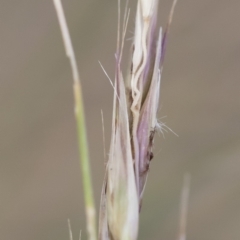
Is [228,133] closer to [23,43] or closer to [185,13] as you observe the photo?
[185,13]

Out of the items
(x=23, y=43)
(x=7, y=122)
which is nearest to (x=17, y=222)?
(x=7, y=122)

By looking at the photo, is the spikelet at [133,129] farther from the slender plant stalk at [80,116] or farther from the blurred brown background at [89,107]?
the blurred brown background at [89,107]

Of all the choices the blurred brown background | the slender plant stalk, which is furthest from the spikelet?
the blurred brown background

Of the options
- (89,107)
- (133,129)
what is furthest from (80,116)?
(89,107)

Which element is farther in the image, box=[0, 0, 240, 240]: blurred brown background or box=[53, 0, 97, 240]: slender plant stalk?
box=[0, 0, 240, 240]: blurred brown background

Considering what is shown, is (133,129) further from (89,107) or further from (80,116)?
(89,107)

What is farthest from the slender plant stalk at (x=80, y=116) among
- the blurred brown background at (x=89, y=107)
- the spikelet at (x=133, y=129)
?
the blurred brown background at (x=89, y=107)

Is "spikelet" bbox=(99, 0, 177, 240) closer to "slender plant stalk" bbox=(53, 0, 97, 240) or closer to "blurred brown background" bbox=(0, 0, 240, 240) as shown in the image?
"slender plant stalk" bbox=(53, 0, 97, 240)

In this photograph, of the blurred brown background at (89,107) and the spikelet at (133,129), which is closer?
the spikelet at (133,129)
